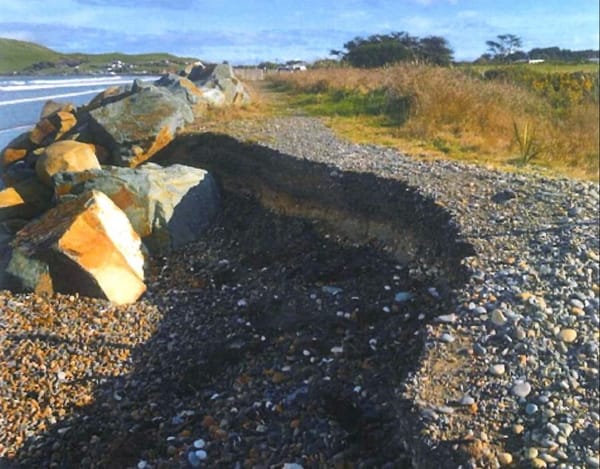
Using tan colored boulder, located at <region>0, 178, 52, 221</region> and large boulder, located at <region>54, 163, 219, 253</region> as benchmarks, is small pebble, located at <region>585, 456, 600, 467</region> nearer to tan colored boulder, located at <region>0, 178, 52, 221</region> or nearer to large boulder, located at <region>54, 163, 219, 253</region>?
large boulder, located at <region>54, 163, 219, 253</region>

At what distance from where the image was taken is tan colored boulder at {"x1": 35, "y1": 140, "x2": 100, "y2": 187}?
9195 mm

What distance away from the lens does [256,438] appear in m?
3.89

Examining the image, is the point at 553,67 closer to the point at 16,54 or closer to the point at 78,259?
the point at 78,259

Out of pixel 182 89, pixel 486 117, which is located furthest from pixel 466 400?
pixel 182 89

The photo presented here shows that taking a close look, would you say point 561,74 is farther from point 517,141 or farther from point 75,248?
point 75,248

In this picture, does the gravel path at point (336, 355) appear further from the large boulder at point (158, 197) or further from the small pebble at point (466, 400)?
the large boulder at point (158, 197)

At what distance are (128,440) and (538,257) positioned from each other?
3.12 m

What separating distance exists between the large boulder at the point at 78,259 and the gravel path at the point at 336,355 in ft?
0.65

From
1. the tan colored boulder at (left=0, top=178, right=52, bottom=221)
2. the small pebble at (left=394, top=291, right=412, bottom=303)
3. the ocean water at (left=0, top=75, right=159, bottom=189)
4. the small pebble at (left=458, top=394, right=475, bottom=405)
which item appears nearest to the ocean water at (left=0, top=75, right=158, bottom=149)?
the ocean water at (left=0, top=75, right=159, bottom=189)

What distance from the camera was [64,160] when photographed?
30.4 ft

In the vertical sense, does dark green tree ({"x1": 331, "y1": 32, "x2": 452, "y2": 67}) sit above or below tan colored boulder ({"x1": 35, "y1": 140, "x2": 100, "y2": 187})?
above

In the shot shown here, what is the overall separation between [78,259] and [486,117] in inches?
277

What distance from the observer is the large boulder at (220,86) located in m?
14.1

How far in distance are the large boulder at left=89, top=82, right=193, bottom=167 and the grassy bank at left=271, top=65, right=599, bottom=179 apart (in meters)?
2.88
